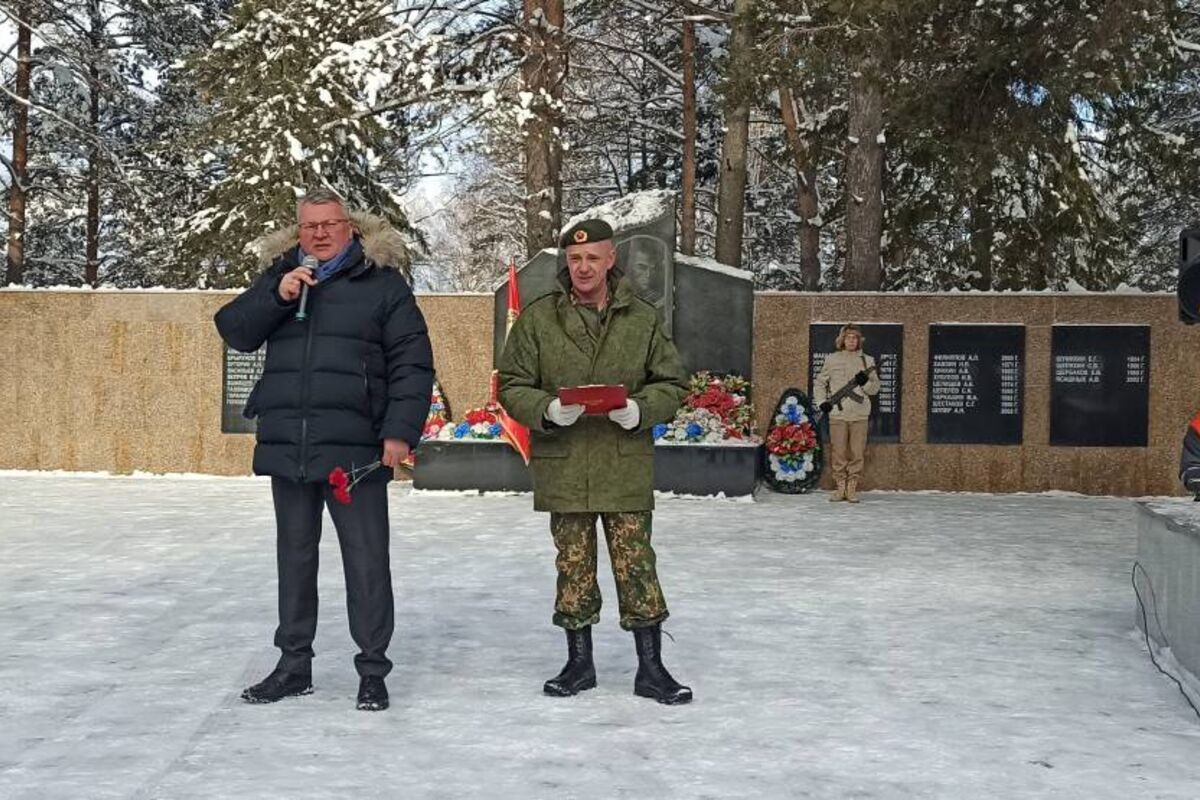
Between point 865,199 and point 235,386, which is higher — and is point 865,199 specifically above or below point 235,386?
above

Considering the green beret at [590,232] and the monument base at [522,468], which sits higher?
the green beret at [590,232]

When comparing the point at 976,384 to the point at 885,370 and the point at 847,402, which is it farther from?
the point at 847,402

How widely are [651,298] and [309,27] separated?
686 centimetres

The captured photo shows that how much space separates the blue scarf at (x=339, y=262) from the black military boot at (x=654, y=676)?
168 centimetres

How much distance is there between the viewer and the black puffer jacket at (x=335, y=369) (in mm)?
4977

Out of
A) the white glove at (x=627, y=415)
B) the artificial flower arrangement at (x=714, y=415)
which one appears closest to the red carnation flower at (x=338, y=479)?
the white glove at (x=627, y=415)

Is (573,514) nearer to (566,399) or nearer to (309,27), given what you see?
(566,399)

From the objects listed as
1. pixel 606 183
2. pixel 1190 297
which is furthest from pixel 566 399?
pixel 606 183

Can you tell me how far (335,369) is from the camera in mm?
4996

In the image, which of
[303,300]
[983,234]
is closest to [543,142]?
[983,234]

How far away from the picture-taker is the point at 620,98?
87.9 feet

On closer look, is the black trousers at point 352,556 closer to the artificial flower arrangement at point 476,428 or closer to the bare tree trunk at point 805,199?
the artificial flower arrangement at point 476,428

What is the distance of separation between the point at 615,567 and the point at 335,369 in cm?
125

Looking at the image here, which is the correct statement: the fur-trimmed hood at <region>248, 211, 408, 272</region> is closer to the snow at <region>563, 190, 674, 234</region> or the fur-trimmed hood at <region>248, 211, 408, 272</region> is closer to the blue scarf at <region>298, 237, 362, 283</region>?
the blue scarf at <region>298, 237, 362, 283</region>
